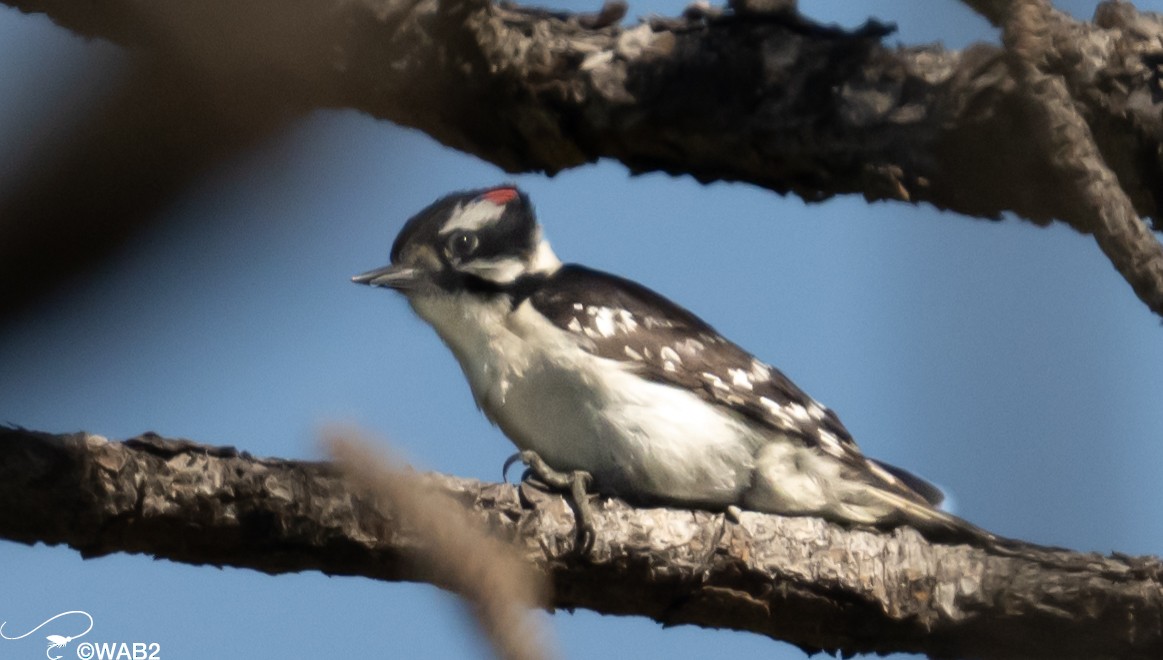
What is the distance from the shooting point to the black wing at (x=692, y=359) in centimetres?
441

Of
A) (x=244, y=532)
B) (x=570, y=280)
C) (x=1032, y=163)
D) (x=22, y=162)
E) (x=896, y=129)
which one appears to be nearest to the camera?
(x=22, y=162)

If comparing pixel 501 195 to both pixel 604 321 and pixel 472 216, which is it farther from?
pixel 604 321

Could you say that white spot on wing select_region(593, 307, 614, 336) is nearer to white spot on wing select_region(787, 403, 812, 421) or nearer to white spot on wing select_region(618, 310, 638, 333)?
white spot on wing select_region(618, 310, 638, 333)

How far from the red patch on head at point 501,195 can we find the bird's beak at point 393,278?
1.63 feet

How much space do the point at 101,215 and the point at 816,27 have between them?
136 inches

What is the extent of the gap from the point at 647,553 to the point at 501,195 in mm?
2068

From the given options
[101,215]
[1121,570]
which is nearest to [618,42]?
[1121,570]

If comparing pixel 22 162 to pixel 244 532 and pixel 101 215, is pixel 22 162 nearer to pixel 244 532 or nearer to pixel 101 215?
pixel 101 215

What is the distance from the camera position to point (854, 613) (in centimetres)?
370

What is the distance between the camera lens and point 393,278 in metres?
4.86

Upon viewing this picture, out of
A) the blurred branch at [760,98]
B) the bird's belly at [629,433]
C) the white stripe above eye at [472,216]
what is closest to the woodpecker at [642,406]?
the bird's belly at [629,433]

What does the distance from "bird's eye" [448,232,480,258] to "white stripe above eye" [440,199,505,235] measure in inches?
1.6

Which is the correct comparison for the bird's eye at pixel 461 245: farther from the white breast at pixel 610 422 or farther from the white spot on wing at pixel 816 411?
the white spot on wing at pixel 816 411

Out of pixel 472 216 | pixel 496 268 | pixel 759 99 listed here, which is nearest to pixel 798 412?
pixel 759 99
